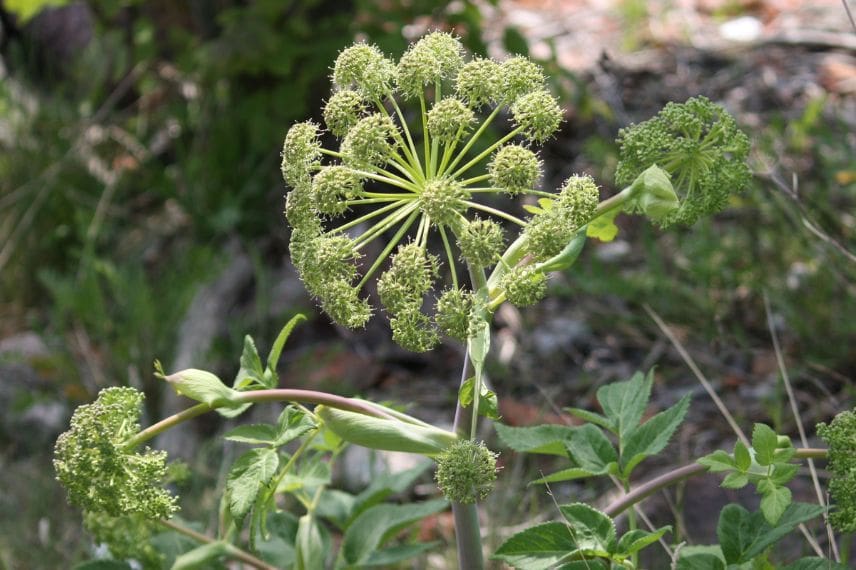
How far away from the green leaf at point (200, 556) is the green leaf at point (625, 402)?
2.39ft

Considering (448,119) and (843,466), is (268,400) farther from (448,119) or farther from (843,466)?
(843,466)

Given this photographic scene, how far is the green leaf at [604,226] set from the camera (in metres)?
1.64

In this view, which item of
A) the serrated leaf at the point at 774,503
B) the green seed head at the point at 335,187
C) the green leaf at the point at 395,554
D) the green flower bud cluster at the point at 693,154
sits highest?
the green seed head at the point at 335,187

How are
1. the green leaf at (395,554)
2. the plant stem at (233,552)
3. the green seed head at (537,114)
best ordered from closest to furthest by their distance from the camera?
the green seed head at (537,114)
the plant stem at (233,552)
the green leaf at (395,554)

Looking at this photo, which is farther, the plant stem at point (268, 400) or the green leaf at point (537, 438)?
the green leaf at point (537, 438)

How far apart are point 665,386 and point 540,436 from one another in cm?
179

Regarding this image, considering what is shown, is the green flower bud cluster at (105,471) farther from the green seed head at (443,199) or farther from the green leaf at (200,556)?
the green seed head at (443,199)

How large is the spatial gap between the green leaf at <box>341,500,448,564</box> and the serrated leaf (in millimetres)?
679

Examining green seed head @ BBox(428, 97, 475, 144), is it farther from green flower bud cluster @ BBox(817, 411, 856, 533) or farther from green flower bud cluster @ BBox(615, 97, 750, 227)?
green flower bud cluster @ BBox(817, 411, 856, 533)

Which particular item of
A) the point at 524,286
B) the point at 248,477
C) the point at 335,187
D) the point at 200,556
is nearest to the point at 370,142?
the point at 335,187

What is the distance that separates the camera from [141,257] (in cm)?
453

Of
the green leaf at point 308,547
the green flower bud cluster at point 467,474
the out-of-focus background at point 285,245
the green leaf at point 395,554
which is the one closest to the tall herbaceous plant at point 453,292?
the green flower bud cluster at point 467,474

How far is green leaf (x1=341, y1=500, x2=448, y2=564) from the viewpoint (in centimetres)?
200

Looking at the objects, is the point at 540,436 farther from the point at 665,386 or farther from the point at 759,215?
the point at 759,215
